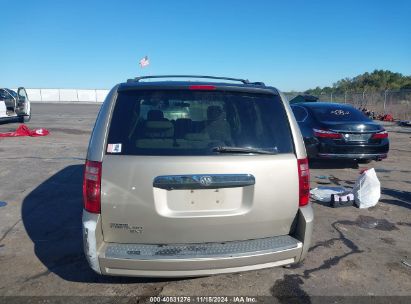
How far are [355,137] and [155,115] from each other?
600 centimetres

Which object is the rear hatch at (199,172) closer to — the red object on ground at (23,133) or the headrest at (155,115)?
the headrest at (155,115)

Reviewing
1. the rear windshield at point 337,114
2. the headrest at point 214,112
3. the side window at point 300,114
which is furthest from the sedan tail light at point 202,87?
the side window at point 300,114

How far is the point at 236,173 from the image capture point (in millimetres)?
2850

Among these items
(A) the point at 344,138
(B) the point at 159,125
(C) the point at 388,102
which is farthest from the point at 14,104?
(C) the point at 388,102

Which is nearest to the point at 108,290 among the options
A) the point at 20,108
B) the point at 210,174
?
the point at 210,174

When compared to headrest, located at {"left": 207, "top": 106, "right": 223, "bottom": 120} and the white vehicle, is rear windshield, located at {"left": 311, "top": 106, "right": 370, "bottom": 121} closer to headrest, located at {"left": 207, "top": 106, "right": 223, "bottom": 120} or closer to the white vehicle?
headrest, located at {"left": 207, "top": 106, "right": 223, "bottom": 120}

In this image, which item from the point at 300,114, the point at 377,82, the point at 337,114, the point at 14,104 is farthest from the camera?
the point at 377,82

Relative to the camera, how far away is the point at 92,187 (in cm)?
284

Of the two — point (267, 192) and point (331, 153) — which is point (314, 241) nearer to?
point (267, 192)

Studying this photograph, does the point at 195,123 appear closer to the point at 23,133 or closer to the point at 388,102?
the point at 23,133

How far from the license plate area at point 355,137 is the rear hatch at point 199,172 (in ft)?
17.4

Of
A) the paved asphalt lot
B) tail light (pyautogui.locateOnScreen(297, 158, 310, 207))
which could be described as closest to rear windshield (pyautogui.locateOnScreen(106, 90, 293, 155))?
tail light (pyautogui.locateOnScreen(297, 158, 310, 207))

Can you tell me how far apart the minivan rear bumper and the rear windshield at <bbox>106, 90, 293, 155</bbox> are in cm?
72

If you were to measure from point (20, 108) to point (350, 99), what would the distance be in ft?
89.1
